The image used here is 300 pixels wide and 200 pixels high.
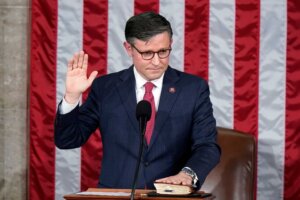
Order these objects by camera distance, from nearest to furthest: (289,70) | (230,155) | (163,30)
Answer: (163,30), (230,155), (289,70)

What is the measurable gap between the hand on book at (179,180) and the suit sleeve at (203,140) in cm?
13

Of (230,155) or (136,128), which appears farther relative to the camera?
(230,155)

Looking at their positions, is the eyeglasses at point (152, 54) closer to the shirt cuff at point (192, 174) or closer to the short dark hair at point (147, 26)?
the short dark hair at point (147, 26)

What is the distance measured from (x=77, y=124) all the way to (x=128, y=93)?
0.27 metres

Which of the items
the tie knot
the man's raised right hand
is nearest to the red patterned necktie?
the tie knot

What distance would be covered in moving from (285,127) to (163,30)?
5.70ft

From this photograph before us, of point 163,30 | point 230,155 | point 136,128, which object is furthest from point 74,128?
point 230,155

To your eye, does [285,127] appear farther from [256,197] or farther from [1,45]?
[1,45]

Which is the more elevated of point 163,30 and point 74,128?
point 163,30

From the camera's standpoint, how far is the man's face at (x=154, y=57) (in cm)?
288

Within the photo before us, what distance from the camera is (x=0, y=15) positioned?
4.57 m

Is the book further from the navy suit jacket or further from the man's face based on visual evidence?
the man's face

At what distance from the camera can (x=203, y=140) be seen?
2943mm

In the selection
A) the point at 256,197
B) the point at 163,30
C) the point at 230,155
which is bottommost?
the point at 256,197
